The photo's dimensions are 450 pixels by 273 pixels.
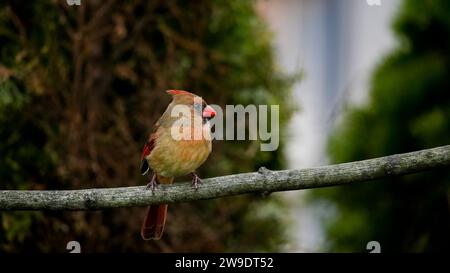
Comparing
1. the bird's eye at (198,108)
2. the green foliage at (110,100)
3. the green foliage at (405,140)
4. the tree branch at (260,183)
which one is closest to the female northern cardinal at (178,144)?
the bird's eye at (198,108)

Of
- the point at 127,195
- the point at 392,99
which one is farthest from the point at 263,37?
the point at 127,195

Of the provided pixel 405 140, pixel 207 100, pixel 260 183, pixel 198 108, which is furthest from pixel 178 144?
pixel 405 140

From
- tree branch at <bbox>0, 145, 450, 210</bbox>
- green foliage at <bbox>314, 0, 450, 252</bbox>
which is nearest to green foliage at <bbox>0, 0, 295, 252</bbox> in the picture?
green foliage at <bbox>314, 0, 450, 252</bbox>

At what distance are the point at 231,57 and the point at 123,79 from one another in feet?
1.96

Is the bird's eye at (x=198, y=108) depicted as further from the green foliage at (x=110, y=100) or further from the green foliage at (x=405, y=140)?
the green foliage at (x=405, y=140)

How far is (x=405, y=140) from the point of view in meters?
4.10

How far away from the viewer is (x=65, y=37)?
3.54 metres

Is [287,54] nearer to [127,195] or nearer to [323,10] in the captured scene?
[323,10]

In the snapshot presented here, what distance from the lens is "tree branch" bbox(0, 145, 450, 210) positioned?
2.55m

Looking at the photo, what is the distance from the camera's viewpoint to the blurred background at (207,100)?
11.1 feet

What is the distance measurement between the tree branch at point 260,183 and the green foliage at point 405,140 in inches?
54.3

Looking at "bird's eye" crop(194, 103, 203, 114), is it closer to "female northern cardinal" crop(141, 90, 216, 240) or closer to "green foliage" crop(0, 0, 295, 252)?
"female northern cardinal" crop(141, 90, 216, 240)

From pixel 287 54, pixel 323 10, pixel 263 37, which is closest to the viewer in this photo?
pixel 263 37

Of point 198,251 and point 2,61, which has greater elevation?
point 2,61
